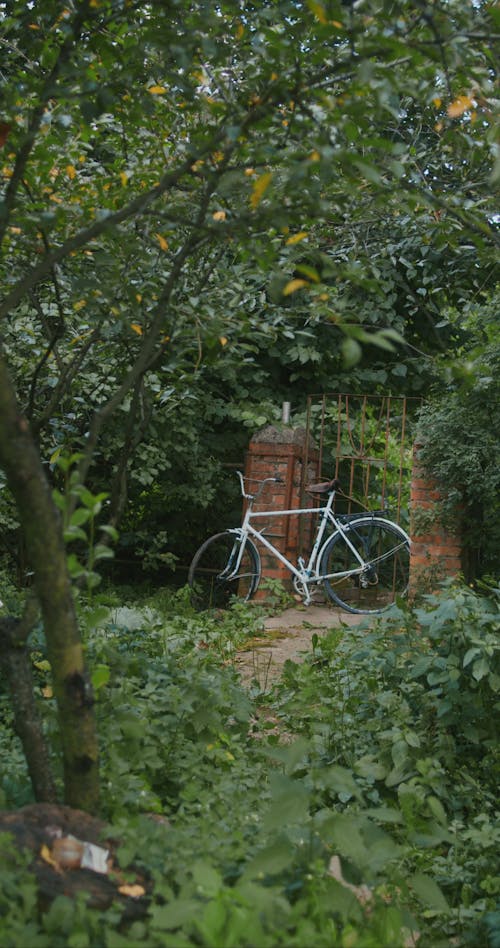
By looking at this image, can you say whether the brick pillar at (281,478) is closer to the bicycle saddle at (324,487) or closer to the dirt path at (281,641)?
the bicycle saddle at (324,487)

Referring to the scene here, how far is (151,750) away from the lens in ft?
8.07

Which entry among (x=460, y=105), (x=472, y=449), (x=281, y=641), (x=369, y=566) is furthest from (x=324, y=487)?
(x=460, y=105)

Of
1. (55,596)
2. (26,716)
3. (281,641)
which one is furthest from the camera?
(281,641)

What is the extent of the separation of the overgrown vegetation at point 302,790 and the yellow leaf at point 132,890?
0.08 feet

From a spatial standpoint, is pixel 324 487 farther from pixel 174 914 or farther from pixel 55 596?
pixel 174 914

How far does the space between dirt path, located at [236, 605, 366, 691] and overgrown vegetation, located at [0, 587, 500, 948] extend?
310mm

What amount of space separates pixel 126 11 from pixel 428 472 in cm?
462

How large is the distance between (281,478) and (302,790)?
5834 mm

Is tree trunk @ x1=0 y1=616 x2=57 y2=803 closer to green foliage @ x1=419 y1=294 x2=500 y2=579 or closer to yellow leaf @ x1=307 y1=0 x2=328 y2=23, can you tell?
yellow leaf @ x1=307 y1=0 x2=328 y2=23

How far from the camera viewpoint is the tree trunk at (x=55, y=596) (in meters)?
1.88

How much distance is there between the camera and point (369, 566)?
733 centimetres

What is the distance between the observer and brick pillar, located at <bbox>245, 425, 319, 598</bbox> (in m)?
7.71

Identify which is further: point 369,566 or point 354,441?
point 354,441

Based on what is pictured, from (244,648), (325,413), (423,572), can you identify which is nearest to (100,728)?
(244,648)
